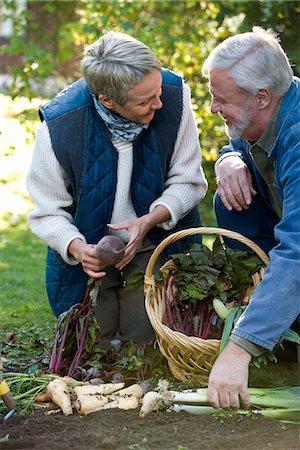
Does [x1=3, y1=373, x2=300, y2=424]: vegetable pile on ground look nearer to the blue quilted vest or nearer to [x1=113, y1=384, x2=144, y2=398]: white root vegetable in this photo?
[x1=113, y1=384, x2=144, y2=398]: white root vegetable

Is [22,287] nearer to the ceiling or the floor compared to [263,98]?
nearer to the floor

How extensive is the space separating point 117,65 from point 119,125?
0.29 metres

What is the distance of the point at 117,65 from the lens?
3771 millimetres

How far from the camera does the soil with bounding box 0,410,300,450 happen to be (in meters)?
2.91

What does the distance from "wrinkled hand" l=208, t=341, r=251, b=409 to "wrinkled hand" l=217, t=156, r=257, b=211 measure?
0.99 m

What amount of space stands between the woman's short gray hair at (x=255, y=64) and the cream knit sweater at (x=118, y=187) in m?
0.61

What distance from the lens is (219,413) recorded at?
314cm

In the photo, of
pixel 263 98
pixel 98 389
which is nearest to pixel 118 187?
pixel 263 98

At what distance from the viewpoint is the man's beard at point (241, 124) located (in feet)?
11.6

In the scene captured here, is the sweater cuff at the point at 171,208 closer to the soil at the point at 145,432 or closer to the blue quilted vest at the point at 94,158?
the blue quilted vest at the point at 94,158

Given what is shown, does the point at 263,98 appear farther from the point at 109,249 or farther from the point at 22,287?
the point at 22,287

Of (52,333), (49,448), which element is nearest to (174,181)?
(52,333)

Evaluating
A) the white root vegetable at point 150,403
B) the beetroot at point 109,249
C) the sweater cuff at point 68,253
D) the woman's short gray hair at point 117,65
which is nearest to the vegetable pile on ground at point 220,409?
the white root vegetable at point 150,403

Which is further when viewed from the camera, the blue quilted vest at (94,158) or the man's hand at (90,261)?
the blue quilted vest at (94,158)
